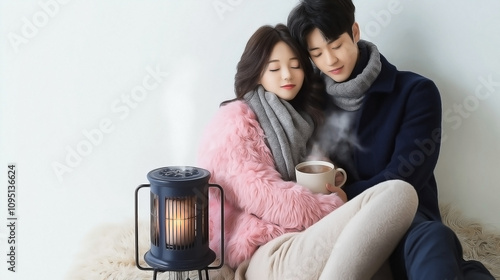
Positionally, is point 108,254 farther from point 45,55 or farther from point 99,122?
point 45,55

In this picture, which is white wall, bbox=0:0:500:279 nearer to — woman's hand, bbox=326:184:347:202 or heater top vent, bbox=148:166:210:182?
heater top vent, bbox=148:166:210:182

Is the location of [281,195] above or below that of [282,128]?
below

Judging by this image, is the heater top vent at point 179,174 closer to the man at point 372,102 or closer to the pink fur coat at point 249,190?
the pink fur coat at point 249,190

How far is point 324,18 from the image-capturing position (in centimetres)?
168

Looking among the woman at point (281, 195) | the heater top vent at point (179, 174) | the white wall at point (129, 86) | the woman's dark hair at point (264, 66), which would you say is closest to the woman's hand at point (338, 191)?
the woman at point (281, 195)

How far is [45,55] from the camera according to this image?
193 cm

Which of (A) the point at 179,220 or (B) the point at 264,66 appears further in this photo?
(B) the point at 264,66

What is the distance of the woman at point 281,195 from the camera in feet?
4.61

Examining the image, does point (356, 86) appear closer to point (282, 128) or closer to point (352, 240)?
point (282, 128)

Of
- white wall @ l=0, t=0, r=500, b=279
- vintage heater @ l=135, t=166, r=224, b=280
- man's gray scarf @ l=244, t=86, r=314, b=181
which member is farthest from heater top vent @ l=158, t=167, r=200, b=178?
white wall @ l=0, t=0, r=500, b=279

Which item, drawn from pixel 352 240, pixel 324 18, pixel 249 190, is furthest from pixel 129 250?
pixel 324 18

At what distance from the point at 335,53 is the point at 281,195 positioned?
0.42 metres

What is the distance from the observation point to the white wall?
193cm

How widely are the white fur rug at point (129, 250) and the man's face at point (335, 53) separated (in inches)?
23.7
